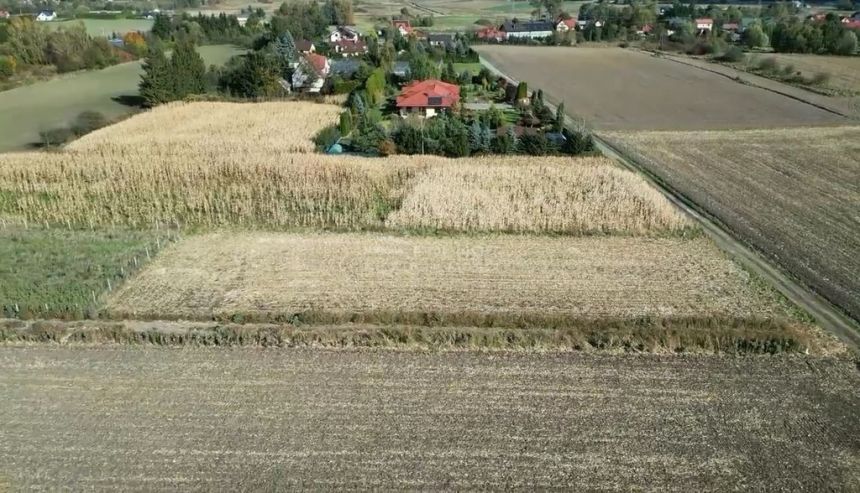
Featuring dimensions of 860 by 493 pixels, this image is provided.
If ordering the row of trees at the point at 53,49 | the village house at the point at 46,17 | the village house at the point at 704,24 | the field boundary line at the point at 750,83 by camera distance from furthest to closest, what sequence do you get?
the village house at the point at 46,17, the village house at the point at 704,24, the row of trees at the point at 53,49, the field boundary line at the point at 750,83

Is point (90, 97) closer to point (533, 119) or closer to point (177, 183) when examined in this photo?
point (177, 183)

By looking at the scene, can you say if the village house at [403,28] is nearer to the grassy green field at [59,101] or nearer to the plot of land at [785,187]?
the grassy green field at [59,101]

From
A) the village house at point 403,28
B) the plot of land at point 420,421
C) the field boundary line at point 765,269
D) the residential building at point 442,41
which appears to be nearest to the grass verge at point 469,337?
the plot of land at point 420,421

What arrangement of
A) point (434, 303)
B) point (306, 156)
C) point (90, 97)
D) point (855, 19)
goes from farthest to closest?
point (855, 19), point (90, 97), point (306, 156), point (434, 303)

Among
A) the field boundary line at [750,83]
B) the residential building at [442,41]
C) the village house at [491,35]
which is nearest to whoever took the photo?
the field boundary line at [750,83]

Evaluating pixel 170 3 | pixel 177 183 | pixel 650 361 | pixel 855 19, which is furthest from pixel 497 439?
pixel 170 3

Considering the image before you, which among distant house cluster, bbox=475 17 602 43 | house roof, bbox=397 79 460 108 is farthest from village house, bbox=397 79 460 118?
distant house cluster, bbox=475 17 602 43
